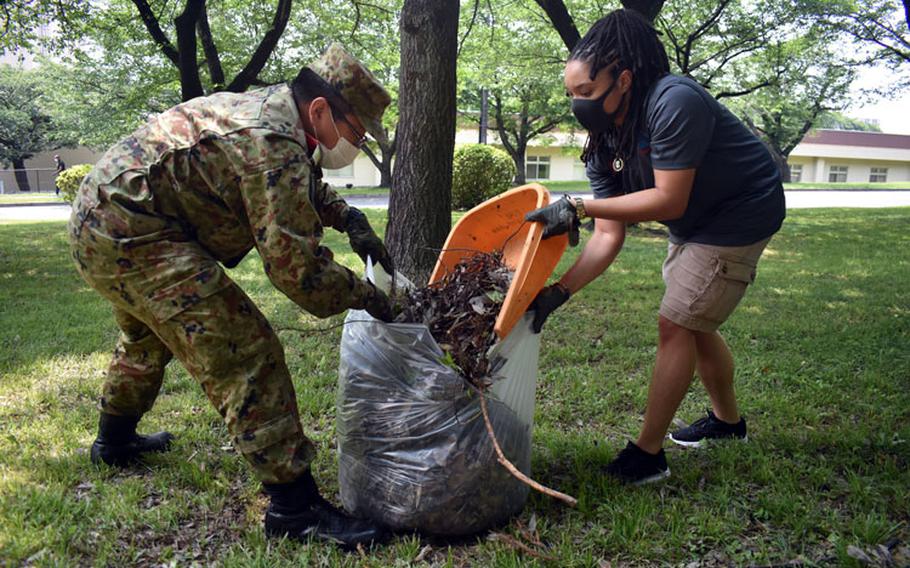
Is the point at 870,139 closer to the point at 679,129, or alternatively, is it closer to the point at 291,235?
the point at 679,129

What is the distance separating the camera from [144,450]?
2721mm

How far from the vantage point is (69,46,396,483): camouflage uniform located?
6.23 ft

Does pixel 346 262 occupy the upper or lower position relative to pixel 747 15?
lower

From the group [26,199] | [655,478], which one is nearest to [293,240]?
[655,478]

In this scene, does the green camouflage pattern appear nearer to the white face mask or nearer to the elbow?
the white face mask

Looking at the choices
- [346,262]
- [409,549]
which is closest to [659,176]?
[409,549]

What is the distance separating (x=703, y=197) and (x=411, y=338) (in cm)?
115

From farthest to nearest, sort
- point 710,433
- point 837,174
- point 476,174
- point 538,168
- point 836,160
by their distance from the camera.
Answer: point 837,174 < point 836,160 < point 538,168 < point 476,174 < point 710,433

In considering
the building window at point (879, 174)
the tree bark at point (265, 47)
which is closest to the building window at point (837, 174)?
the building window at point (879, 174)

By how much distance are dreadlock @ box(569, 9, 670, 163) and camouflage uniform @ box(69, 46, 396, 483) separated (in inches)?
28.2

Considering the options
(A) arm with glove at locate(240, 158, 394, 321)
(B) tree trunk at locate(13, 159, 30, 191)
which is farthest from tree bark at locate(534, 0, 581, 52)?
(B) tree trunk at locate(13, 159, 30, 191)

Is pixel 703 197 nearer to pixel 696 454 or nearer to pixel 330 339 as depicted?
pixel 696 454

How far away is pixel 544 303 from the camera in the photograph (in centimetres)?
224

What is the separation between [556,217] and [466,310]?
45 centimetres
